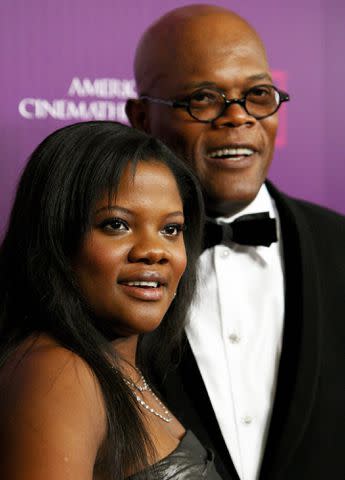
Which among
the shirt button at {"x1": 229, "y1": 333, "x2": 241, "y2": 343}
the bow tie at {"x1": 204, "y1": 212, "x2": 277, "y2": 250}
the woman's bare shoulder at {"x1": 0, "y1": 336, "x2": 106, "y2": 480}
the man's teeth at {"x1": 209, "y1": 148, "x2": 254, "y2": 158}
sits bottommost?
the shirt button at {"x1": 229, "y1": 333, "x2": 241, "y2": 343}

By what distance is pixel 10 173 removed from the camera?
2547 mm

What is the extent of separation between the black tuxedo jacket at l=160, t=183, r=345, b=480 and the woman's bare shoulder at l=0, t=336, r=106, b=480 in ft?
1.93

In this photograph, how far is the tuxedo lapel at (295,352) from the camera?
196cm

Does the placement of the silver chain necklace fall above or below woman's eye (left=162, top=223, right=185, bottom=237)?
below

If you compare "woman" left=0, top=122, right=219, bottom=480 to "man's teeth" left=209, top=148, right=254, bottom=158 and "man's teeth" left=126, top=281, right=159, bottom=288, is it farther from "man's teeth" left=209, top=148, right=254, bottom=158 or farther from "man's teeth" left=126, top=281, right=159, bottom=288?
"man's teeth" left=209, top=148, right=254, bottom=158

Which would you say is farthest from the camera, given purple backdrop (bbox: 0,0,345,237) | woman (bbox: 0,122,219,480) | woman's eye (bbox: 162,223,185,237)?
purple backdrop (bbox: 0,0,345,237)

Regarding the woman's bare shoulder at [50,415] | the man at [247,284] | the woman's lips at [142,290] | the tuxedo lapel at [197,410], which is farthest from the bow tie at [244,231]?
the woman's bare shoulder at [50,415]

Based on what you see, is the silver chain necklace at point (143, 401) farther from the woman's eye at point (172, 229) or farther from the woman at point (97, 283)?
the woman's eye at point (172, 229)

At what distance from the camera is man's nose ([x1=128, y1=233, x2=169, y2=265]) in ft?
5.11

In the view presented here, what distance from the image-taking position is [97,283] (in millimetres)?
1555

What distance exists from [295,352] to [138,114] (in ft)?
2.27

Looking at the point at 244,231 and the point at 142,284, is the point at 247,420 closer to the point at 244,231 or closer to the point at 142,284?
the point at 244,231

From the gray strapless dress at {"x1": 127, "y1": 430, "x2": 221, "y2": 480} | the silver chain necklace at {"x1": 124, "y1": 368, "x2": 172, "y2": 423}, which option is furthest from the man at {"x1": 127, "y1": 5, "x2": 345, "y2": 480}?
the gray strapless dress at {"x1": 127, "y1": 430, "x2": 221, "y2": 480}

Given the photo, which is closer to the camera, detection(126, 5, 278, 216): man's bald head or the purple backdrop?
detection(126, 5, 278, 216): man's bald head
